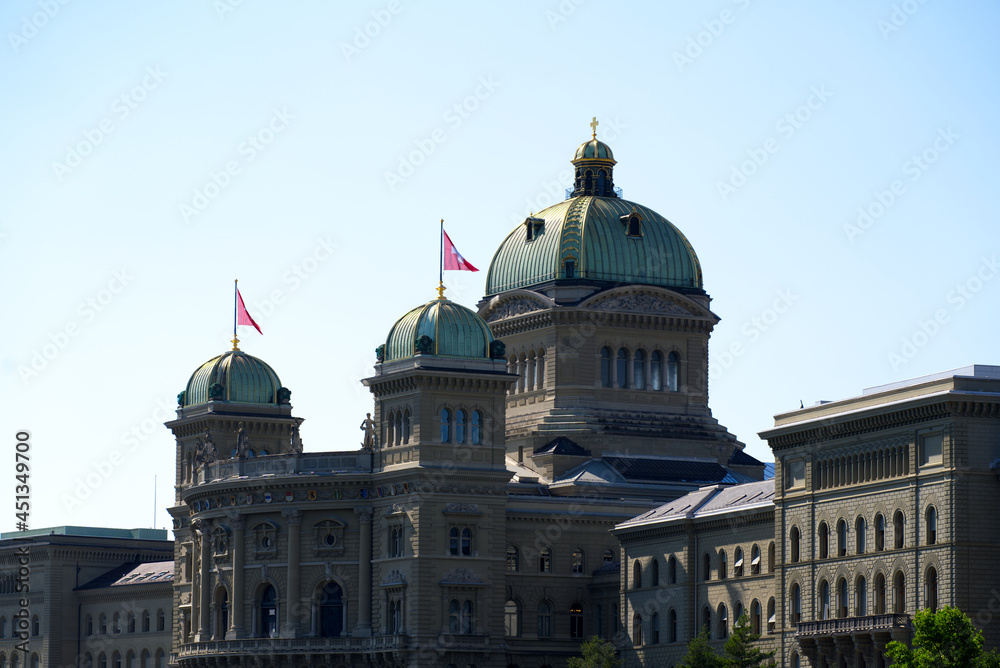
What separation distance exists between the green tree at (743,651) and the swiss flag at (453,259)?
35.1m

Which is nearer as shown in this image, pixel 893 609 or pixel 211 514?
pixel 893 609

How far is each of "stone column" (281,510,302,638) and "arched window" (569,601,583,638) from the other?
58.9 feet

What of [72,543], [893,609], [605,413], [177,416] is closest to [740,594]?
[893,609]

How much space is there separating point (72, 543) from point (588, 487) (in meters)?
54.8

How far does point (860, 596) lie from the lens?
407 ft

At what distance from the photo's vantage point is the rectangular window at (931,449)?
117938mm

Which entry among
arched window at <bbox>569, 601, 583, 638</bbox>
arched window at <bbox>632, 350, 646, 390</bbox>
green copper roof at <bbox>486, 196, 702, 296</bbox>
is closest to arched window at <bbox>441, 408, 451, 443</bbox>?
arched window at <bbox>569, 601, 583, 638</bbox>

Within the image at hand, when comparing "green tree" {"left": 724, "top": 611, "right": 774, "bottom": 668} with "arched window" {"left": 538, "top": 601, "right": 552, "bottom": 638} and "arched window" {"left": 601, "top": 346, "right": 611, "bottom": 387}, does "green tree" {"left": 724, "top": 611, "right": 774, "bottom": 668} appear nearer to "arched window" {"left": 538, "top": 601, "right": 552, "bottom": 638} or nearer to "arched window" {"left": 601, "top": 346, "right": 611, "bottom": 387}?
"arched window" {"left": 538, "top": 601, "right": 552, "bottom": 638}

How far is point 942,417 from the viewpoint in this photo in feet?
386

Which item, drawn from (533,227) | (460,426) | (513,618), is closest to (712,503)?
(460,426)

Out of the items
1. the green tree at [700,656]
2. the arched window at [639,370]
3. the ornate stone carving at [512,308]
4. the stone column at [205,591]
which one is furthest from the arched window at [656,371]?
the green tree at [700,656]

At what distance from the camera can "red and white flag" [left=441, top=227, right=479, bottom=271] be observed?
154m

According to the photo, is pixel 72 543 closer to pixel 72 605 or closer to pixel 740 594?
pixel 72 605

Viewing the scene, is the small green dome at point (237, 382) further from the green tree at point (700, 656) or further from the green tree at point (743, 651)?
the green tree at point (743, 651)
